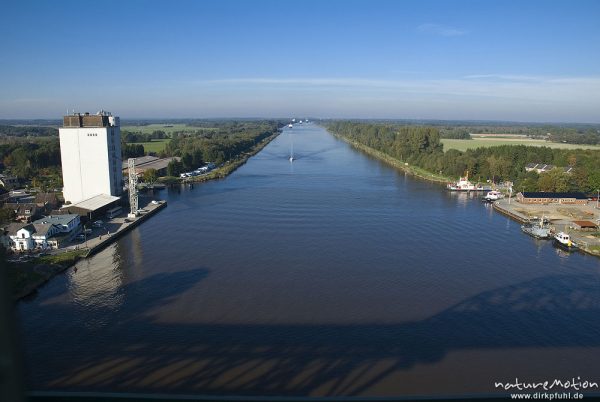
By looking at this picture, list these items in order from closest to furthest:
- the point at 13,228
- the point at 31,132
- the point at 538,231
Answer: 1. the point at 13,228
2. the point at 538,231
3. the point at 31,132

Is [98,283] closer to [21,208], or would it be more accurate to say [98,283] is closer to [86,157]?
[21,208]

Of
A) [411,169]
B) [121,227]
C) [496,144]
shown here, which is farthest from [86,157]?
[496,144]

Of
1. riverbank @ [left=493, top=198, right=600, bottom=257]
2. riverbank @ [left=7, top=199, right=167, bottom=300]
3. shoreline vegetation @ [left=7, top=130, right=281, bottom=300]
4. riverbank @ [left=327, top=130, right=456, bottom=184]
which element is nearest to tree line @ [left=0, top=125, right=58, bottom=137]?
riverbank @ [left=327, top=130, right=456, bottom=184]

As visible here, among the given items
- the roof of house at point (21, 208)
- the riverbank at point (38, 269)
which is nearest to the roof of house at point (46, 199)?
the roof of house at point (21, 208)

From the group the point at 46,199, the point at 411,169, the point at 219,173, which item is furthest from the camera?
the point at 411,169

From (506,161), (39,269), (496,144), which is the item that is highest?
(496,144)

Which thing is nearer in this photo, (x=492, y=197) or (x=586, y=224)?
(x=586, y=224)

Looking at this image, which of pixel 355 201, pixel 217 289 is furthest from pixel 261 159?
pixel 217 289

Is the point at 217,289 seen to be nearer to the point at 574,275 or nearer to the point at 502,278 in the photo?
the point at 502,278
